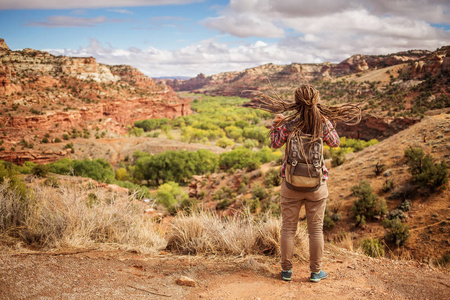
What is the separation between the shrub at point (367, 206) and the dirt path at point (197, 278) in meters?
4.41

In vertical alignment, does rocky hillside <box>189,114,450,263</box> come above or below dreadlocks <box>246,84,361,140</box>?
below

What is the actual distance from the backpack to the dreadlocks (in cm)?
8

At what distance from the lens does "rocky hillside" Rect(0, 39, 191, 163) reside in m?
34.0

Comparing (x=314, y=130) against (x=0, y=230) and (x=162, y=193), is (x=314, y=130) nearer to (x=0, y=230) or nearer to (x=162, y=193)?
(x=0, y=230)

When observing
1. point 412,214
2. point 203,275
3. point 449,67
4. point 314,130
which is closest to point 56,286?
point 203,275

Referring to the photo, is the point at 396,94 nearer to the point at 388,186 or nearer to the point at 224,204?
the point at 388,186

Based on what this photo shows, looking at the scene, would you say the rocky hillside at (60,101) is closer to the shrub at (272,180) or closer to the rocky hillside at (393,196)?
the shrub at (272,180)

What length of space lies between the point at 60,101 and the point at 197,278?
51.3 m

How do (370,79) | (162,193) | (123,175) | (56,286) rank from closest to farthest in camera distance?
(56,286) → (162,193) → (123,175) → (370,79)

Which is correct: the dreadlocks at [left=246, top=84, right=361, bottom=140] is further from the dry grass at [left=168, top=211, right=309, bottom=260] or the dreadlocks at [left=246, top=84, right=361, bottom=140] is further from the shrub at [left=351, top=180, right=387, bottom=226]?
the shrub at [left=351, top=180, right=387, bottom=226]

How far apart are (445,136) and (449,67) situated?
1116 inches

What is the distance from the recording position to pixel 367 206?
7656 millimetres

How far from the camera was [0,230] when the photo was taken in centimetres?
366

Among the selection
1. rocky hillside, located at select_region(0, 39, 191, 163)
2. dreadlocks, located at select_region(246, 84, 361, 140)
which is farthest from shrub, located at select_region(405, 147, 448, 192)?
rocky hillside, located at select_region(0, 39, 191, 163)
